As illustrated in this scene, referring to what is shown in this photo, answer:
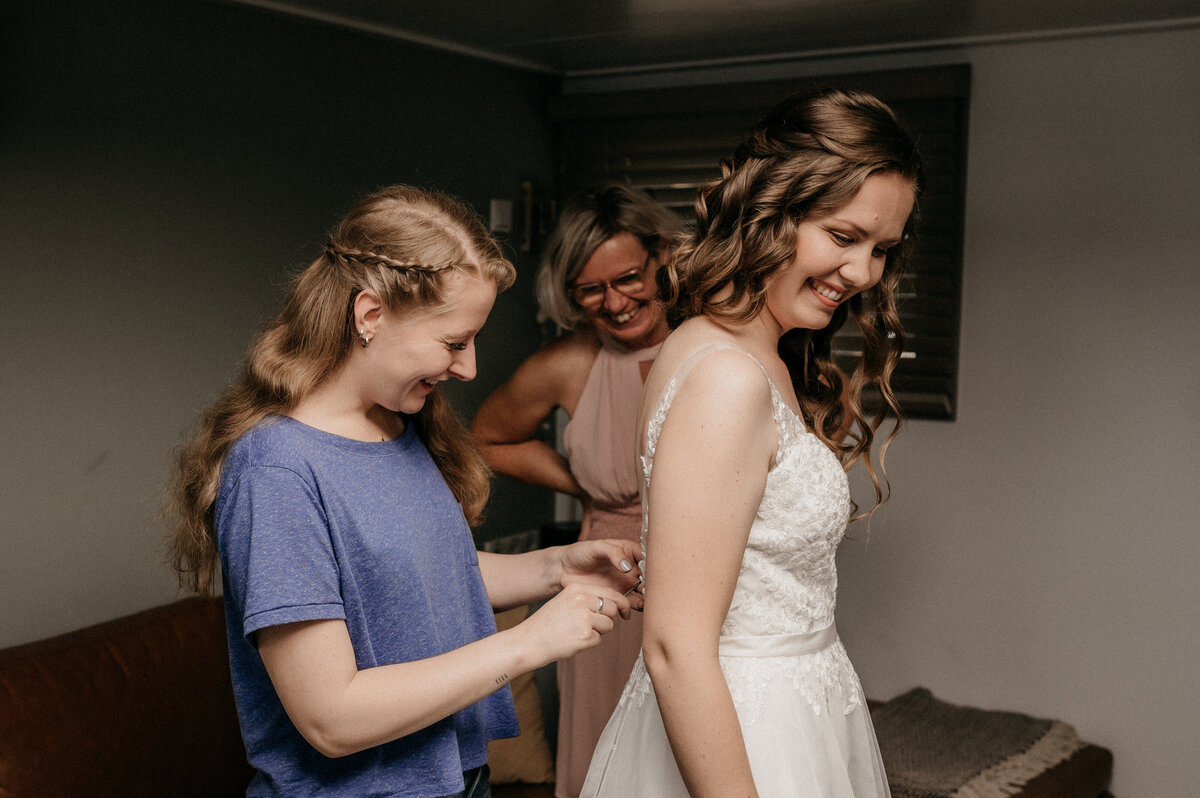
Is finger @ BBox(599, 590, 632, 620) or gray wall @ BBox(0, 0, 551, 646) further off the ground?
gray wall @ BBox(0, 0, 551, 646)

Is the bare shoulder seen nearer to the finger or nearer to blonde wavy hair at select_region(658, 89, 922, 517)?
blonde wavy hair at select_region(658, 89, 922, 517)

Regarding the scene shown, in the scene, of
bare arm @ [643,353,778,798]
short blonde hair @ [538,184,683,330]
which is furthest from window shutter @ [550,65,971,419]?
bare arm @ [643,353,778,798]

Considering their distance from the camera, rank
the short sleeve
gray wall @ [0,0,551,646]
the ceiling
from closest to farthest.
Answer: the short sleeve
gray wall @ [0,0,551,646]
the ceiling

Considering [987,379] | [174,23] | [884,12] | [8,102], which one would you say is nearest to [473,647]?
[8,102]

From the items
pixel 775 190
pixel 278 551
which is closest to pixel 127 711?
pixel 278 551

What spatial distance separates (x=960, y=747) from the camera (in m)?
2.90

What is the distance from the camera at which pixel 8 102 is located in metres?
2.06

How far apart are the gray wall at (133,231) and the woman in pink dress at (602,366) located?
68 centimetres

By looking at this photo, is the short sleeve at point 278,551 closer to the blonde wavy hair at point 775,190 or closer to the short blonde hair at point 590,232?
the blonde wavy hair at point 775,190

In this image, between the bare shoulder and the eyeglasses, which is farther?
the eyeglasses

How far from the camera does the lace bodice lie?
1.41 m

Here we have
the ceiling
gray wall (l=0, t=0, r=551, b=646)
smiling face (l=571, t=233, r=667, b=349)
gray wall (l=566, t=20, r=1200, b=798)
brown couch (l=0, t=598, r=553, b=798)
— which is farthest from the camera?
gray wall (l=566, t=20, r=1200, b=798)

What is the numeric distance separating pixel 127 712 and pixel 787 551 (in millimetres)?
1361

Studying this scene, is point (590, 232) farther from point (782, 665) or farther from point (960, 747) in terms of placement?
point (960, 747)
